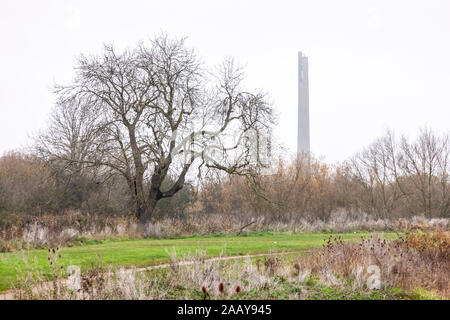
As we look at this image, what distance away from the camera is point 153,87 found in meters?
23.8

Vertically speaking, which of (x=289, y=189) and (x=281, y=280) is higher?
(x=289, y=189)

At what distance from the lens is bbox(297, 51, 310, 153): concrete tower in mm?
90062

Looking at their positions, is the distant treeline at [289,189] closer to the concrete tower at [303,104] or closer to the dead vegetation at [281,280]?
the dead vegetation at [281,280]

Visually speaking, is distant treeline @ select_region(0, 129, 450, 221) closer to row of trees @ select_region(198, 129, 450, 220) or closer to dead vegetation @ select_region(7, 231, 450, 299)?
row of trees @ select_region(198, 129, 450, 220)

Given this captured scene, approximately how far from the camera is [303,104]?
302ft

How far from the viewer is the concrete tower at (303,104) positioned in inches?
3546

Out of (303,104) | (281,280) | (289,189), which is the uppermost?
(303,104)

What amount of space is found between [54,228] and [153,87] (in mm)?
9282

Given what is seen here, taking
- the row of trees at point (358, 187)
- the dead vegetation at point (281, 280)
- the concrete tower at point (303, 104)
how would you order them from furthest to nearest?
the concrete tower at point (303, 104) → the row of trees at point (358, 187) → the dead vegetation at point (281, 280)

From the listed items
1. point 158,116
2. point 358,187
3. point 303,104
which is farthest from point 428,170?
point 303,104

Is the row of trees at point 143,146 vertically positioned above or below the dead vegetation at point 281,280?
above

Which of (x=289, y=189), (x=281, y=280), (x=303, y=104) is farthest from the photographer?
(x=303, y=104)

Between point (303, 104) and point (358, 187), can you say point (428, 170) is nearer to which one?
point (358, 187)

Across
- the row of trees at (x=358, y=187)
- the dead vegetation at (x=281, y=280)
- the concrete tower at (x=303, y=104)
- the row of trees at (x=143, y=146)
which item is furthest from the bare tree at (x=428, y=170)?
the concrete tower at (x=303, y=104)
